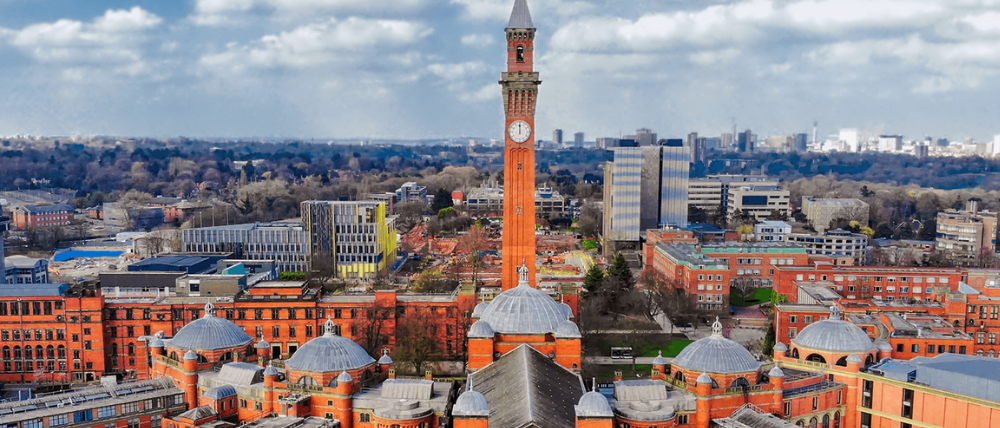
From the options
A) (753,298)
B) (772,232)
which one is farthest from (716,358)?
(772,232)

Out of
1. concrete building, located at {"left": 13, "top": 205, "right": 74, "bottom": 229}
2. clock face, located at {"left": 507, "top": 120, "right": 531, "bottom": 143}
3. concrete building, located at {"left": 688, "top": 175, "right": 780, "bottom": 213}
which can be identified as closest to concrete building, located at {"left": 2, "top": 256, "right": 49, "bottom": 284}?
concrete building, located at {"left": 13, "top": 205, "right": 74, "bottom": 229}

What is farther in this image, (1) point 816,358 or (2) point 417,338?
(2) point 417,338

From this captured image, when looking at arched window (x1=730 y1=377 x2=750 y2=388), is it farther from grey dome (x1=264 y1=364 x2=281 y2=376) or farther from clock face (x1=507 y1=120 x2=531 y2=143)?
clock face (x1=507 y1=120 x2=531 y2=143)

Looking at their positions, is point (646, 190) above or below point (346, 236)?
above

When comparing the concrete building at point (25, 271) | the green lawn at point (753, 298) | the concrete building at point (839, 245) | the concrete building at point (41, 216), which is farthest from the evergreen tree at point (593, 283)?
the concrete building at point (41, 216)

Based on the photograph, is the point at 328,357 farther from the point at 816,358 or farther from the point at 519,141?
the point at 816,358

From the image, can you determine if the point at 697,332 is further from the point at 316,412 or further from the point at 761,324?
the point at 316,412

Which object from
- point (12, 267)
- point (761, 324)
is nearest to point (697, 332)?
point (761, 324)
